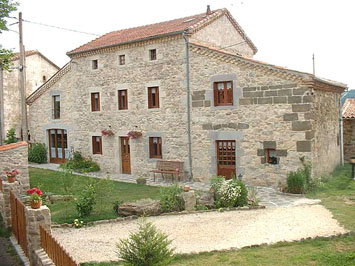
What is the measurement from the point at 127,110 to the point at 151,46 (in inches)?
134

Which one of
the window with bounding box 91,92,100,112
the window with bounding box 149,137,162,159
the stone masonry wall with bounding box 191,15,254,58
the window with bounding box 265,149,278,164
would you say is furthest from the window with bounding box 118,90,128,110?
the window with bounding box 265,149,278,164

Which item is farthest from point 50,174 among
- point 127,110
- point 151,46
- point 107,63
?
point 151,46

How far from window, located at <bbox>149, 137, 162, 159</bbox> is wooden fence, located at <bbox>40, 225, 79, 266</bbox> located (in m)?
11.0

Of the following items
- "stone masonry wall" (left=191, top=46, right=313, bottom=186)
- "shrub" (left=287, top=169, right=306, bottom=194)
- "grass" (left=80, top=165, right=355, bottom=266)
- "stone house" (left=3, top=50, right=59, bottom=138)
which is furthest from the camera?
"stone house" (left=3, top=50, right=59, bottom=138)

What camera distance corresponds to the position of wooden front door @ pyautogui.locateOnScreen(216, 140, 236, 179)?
15297mm

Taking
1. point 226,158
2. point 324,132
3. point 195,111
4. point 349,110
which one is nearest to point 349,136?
point 349,110

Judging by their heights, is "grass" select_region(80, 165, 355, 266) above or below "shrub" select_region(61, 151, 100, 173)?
below

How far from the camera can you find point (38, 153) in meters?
22.6

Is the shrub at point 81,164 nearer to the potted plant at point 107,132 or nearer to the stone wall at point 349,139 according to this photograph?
the potted plant at point 107,132

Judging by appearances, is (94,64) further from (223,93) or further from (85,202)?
(85,202)

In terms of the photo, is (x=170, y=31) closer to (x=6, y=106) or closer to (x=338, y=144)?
(x=338, y=144)

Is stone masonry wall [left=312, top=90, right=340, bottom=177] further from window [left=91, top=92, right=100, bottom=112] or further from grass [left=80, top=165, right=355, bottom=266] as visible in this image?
window [left=91, top=92, right=100, bottom=112]

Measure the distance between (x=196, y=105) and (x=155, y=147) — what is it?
10.4 feet

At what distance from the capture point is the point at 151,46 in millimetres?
17094
